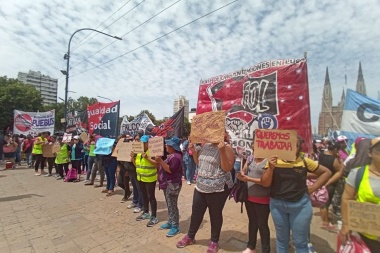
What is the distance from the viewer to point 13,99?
99.3 ft

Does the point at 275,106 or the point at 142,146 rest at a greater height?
the point at 275,106

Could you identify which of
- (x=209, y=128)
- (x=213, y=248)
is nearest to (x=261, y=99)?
(x=209, y=128)

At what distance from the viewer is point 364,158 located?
3.82 meters

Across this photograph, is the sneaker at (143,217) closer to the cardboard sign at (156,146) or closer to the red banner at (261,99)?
the cardboard sign at (156,146)

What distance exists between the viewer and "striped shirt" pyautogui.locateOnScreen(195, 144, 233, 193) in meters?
3.58

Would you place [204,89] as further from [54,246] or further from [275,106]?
[54,246]

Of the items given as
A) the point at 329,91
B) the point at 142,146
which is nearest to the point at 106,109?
the point at 142,146

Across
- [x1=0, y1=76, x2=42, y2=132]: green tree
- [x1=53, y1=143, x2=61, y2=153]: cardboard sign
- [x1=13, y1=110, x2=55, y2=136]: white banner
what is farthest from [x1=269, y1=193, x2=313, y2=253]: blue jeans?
[x1=0, y1=76, x2=42, y2=132]: green tree

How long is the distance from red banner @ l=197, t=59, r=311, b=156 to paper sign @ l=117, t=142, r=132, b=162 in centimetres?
237

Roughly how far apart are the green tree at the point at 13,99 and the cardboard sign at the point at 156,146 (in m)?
31.3

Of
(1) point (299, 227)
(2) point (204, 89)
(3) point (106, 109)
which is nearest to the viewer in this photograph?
(1) point (299, 227)

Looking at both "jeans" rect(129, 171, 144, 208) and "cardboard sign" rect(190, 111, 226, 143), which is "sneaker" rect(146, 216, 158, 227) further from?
"cardboard sign" rect(190, 111, 226, 143)

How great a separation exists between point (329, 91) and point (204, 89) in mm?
96790

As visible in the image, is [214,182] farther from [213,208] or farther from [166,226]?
[166,226]
